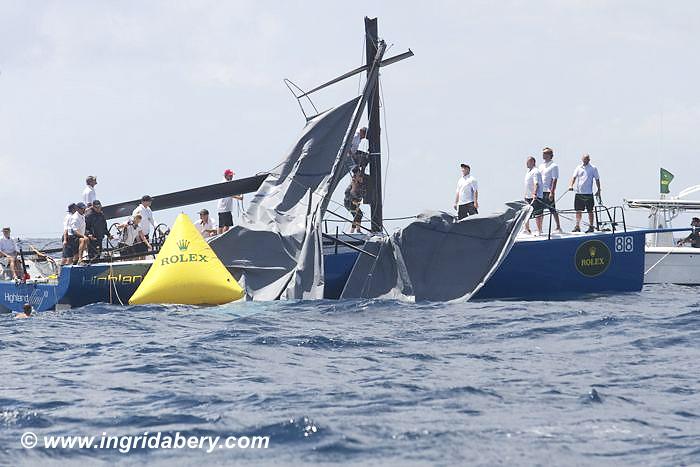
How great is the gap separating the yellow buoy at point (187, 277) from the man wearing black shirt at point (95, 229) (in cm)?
251

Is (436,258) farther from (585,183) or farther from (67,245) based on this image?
(67,245)

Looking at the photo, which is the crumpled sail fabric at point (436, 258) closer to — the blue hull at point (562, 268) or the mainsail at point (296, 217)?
the blue hull at point (562, 268)

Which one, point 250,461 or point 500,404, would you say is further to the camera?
point 500,404

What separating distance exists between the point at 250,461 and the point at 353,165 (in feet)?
46.7

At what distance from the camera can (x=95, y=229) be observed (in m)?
22.1

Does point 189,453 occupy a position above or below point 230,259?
below

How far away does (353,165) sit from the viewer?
22.1 metres

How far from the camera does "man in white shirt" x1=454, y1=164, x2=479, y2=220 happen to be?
21938mm

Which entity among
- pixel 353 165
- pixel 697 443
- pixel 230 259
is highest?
pixel 353 165

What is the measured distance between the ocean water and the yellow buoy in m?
1.37

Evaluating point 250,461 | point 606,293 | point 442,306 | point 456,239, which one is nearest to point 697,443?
point 250,461

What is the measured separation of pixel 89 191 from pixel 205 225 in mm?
2451

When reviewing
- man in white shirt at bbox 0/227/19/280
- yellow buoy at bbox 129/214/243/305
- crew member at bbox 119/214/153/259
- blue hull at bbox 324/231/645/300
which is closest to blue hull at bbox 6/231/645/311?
blue hull at bbox 324/231/645/300

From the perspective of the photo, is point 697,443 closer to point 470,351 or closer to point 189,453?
point 189,453
